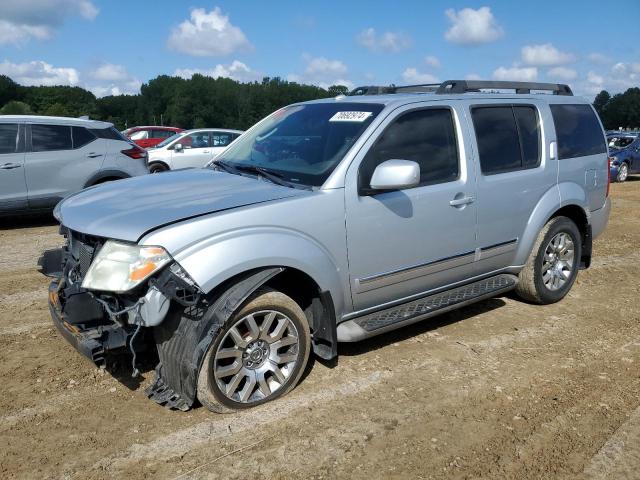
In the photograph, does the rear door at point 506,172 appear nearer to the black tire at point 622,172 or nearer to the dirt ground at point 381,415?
the dirt ground at point 381,415

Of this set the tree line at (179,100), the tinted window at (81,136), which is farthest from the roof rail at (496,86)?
the tree line at (179,100)

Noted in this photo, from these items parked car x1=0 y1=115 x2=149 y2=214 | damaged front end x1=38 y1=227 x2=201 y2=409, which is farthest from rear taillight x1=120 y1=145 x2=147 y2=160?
damaged front end x1=38 y1=227 x2=201 y2=409

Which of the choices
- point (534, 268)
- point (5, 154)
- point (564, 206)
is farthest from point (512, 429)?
point (5, 154)

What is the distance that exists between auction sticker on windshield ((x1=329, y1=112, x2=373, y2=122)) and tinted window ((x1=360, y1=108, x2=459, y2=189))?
0.20 m

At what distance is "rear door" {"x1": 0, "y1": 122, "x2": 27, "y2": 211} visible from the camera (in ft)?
28.5

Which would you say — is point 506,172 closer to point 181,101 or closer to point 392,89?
point 392,89

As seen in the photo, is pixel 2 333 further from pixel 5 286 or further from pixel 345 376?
pixel 345 376

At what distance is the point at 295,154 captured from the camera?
432 centimetres

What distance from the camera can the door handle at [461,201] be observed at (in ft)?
14.6

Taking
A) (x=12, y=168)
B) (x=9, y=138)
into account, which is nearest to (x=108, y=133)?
(x=9, y=138)

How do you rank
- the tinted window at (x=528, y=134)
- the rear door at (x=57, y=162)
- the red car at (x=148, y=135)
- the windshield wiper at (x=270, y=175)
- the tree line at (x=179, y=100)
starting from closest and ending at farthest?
1. the windshield wiper at (x=270, y=175)
2. the tinted window at (x=528, y=134)
3. the rear door at (x=57, y=162)
4. the red car at (x=148, y=135)
5. the tree line at (x=179, y=100)

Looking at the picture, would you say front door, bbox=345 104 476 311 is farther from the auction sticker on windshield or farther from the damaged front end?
the damaged front end

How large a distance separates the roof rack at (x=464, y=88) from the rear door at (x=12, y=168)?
5713 millimetres

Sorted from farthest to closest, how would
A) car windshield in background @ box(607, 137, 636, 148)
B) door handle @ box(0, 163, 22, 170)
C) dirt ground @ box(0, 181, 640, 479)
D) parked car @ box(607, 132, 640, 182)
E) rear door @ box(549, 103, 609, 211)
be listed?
car windshield in background @ box(607, 137, 636, 148) → parked car @ box(607, 132, 640, 182) → door handle @ box(0, 163, 22, 170) → rear door @ box(549, 103, 609, 211) → dirt ground @ box(0, 181, 640, 479)
